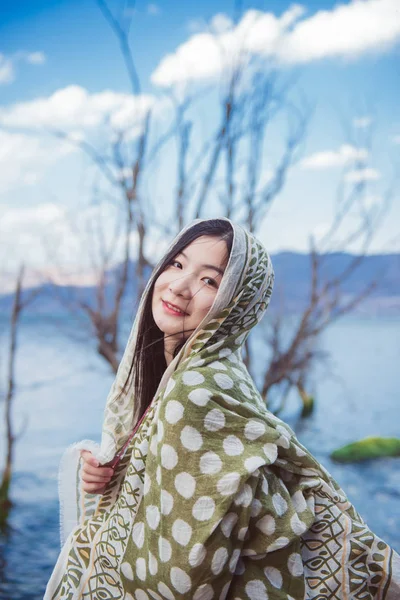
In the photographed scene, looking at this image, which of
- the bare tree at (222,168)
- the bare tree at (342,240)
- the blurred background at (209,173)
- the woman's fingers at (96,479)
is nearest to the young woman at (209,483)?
the woman's fingers at (96,479)

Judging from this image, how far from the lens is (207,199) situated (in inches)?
106

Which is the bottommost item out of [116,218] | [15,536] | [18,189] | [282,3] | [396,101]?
[15,536]

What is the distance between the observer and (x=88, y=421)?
10.7m

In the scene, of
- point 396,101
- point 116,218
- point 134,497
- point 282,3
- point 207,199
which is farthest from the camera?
point 396,101

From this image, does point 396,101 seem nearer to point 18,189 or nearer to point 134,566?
point 134,566

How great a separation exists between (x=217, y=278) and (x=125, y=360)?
27 cm

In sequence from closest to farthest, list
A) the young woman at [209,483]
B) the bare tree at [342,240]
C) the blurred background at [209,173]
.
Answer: the young woman at [209,483], the blurred background at [209,173], the bare tree at [342,240]

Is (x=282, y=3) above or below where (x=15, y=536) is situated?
above

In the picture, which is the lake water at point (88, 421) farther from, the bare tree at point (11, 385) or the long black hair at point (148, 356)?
the long black hair at point (148, 356)

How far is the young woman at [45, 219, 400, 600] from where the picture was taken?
0.93 metres

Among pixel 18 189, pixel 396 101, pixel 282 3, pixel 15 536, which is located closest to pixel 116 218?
pixel 15 536

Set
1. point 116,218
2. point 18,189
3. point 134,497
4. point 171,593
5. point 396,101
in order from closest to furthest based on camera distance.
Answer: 1. point 171,593
2. point 134,497
3. point 116,218
4. point 396,101
5. point 18,189

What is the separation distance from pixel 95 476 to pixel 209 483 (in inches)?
14.1

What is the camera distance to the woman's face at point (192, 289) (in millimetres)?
1199
